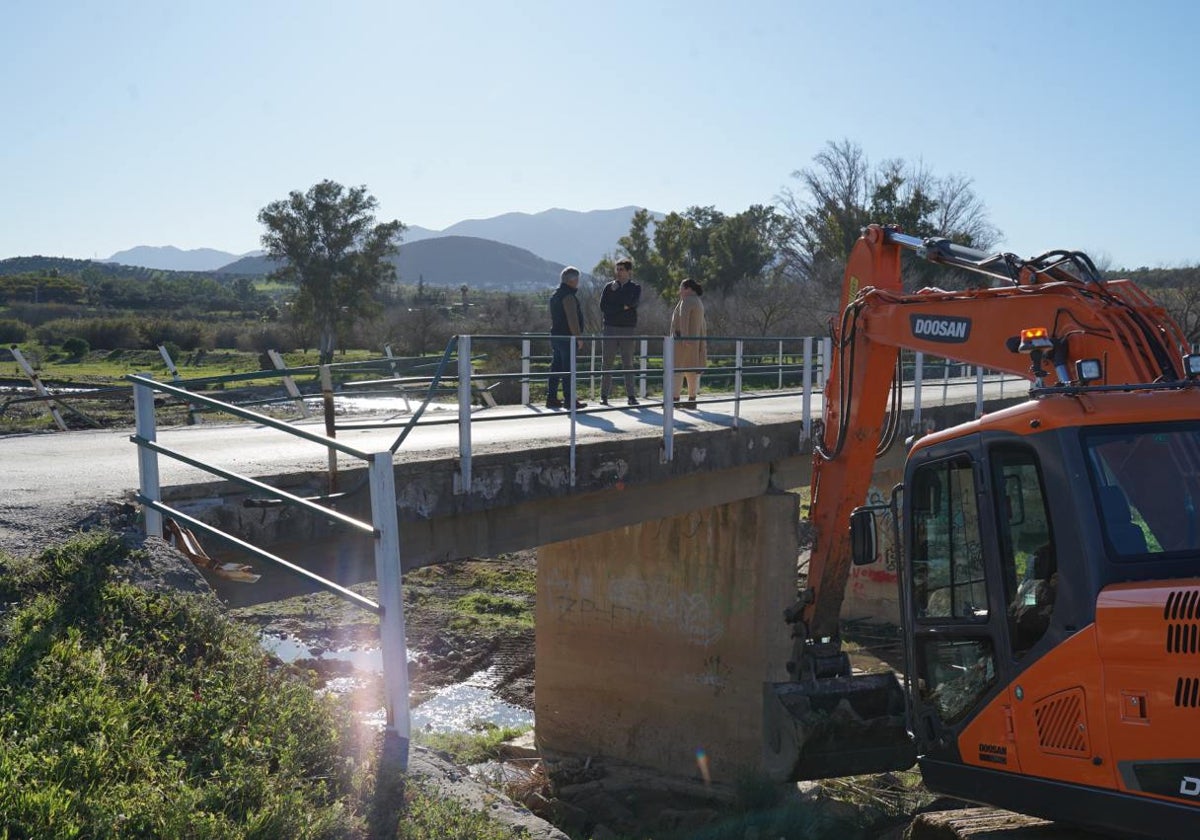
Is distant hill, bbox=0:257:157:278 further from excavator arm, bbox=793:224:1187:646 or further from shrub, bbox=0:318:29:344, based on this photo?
excavator arm, bbox=793:224:1187:646

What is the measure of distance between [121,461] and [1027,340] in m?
7.41

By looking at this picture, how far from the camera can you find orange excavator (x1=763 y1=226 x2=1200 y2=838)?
17.2 feet

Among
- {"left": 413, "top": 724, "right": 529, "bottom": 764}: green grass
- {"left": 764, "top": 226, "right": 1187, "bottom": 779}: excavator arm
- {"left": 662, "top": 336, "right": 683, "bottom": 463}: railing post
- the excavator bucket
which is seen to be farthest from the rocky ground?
{"left": 662, "top": 336, "right": 683, "bottom": 463}: railing post

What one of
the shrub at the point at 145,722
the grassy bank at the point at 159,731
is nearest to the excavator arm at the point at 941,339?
the grassy bank at the point at 159,731

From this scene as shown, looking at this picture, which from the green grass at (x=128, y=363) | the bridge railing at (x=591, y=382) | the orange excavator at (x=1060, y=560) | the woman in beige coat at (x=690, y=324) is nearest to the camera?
the orange excavator at (x=1060, y=560)

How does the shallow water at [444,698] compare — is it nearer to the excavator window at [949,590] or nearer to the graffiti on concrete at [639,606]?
the graffiti on concrete at [639,606]

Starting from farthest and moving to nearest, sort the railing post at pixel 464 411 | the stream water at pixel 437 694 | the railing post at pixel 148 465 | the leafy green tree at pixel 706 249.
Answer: the leafy green tree at pixel 706 249 → the stream water at pixel 437 694 → the railing post at pixel 464 411 → the railing post at pixel 148 465

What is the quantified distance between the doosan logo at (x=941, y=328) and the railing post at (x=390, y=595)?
13.7ft

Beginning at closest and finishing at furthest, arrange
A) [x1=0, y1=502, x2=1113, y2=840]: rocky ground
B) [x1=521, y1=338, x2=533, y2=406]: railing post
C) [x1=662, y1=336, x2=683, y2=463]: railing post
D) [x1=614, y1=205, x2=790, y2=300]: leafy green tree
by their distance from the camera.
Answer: [x1=0, y1=502, x2=1113, y2=840]: rocky ground < [x1=521, y1=338, x2=533, y2=406]: railing post < [x1=662, y1=336, x2=683, y2=463]: railing post < [x1=614, y1=205, x2=790, y2=300]: leafy green tree

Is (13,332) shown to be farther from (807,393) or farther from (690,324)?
(807,393)

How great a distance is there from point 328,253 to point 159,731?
46317 mm

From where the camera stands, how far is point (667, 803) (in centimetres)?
1375

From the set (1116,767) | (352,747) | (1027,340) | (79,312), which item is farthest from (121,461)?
(79,312)

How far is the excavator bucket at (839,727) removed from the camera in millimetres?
8523
